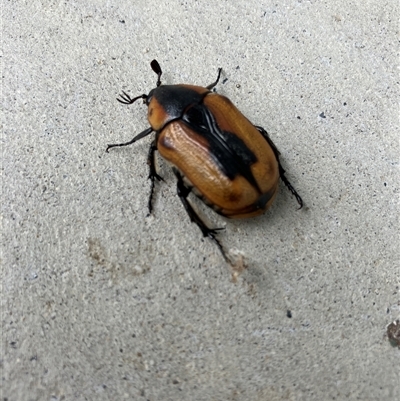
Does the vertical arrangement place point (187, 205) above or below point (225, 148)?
below

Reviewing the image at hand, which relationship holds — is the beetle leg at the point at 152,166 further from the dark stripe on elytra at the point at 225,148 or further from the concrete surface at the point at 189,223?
the dark stripe on elytra at the point at 225,148

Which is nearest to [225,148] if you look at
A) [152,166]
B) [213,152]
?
[213,152]

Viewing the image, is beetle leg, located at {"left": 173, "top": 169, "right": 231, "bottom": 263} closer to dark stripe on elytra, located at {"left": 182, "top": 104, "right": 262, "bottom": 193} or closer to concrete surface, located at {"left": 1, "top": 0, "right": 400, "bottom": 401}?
concrete surface, located at {"left": 1, "top": 0, "right": 400, "bottom": 401}

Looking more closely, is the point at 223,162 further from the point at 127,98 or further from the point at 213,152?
the point at 127,98

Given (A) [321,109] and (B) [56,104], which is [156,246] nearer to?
(B) [56,104]

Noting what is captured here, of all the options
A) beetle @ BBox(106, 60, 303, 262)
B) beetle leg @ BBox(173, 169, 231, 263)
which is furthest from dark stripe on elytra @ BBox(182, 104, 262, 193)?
beetle leg @ BBox(173, 169, 231, 263)

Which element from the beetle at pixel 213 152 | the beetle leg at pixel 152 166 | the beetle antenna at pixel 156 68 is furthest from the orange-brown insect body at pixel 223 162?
the beetle antenna at pixel 156 68

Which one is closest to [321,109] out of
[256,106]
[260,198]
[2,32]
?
[256,106]
